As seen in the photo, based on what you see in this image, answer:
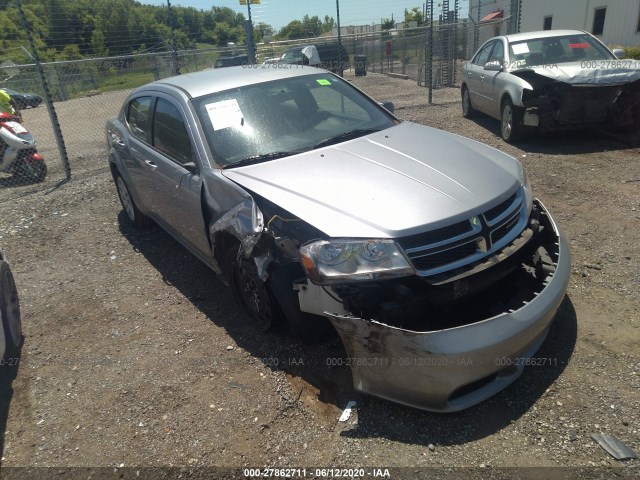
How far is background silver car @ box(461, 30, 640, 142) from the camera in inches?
264

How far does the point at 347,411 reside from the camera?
108 inches

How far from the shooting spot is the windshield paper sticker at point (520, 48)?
313 inches

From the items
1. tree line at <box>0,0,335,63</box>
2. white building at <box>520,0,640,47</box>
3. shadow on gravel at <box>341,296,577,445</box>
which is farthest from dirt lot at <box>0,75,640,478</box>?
white building at <box>520,0,640,47</box>

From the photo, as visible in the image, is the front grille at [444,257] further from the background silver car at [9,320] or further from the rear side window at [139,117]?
the rear side window at [139,117]

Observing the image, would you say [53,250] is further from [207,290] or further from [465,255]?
[465,255]

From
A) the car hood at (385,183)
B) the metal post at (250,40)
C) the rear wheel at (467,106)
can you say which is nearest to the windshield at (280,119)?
the car hood at (385,183)

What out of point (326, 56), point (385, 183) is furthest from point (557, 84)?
point (326, 56)

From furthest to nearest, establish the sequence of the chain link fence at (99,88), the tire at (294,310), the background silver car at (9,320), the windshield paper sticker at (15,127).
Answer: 1. the chain link fence at (99,88)
2. the windshield paper sticker at (15,127)
3. the background silver car at (9,320)
4. the tire at (294,310)

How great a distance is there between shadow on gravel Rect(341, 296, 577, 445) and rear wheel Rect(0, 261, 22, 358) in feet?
8.15

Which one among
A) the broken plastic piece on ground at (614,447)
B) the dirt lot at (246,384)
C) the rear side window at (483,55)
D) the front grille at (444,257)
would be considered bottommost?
the dirt lot at (246,384)

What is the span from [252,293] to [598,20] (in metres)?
28.5

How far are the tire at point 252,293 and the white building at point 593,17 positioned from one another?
25.4 meters

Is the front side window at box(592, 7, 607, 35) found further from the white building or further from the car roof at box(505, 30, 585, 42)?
the car roof at box(505, 30, 585, 42)

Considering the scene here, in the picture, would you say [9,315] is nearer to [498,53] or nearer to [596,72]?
[596,72]
